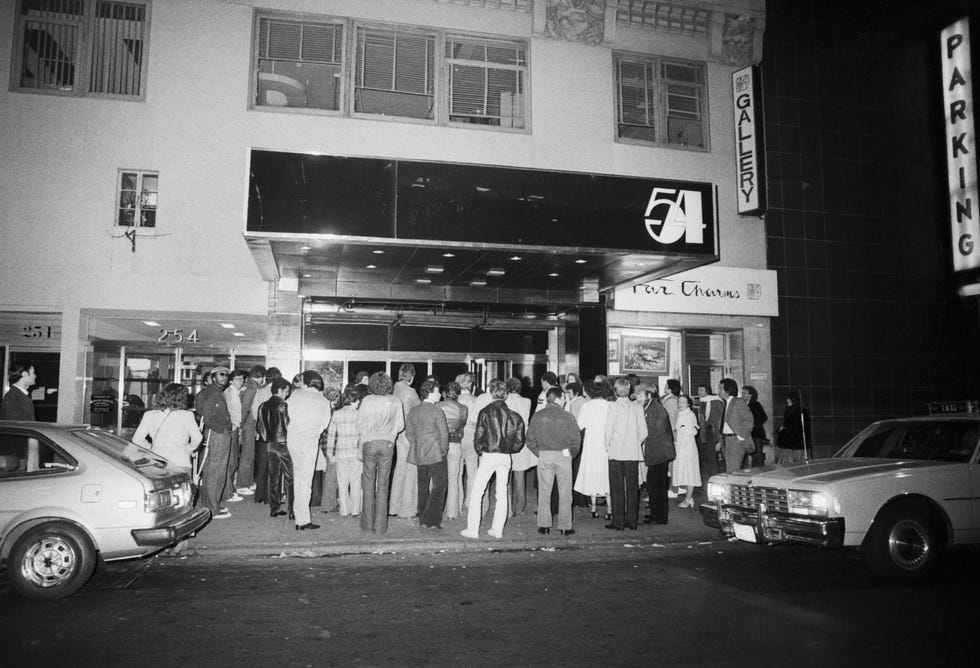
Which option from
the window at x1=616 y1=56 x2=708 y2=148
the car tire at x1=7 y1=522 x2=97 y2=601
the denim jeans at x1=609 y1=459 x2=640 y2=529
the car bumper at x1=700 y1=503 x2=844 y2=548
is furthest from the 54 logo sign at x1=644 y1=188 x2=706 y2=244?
the car tire at x1=7 y1=522 x2=97 y2=601

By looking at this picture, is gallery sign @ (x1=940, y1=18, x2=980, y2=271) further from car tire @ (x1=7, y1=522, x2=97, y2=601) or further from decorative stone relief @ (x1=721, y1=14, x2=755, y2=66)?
car tire @ (x1=7, y1=522, x2=97, y2=601)

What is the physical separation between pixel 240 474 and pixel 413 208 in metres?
5.35

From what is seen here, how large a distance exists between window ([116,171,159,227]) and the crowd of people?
4.41m

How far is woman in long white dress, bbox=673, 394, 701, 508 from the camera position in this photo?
10898 mm

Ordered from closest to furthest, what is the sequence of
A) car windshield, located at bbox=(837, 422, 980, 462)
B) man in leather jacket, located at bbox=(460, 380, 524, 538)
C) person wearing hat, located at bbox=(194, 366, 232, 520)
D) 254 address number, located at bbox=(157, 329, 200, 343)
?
car windshield, located at bbox=(837, 422, 980, 462)
man in leather jacket, located at bbox=(460, 380, 524, 538)
person wearing hat, located at bbox=(194, 366, 232, 520)
254 address number, located at bbox=(157, 329, 200, 343)

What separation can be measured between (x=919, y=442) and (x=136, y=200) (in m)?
13.6

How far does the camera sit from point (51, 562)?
5832 millimetres

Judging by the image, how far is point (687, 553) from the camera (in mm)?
8031

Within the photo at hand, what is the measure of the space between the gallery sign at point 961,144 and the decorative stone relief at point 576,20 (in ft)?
29.4

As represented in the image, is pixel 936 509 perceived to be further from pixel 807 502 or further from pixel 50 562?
pixel 50 562

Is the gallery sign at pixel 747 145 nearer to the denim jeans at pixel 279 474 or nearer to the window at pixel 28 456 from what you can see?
the denim jeans at pixel 279 474

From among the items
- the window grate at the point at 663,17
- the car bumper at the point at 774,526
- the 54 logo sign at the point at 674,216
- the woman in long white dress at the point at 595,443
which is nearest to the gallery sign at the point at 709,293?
the 54 logo sign at the point at 674,216

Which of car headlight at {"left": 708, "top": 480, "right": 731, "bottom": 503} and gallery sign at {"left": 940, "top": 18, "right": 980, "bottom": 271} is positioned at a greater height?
gallery sign at {"left": 940, "top": 18, "right": 980, "bottom": 271}

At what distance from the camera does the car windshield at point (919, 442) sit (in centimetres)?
709
